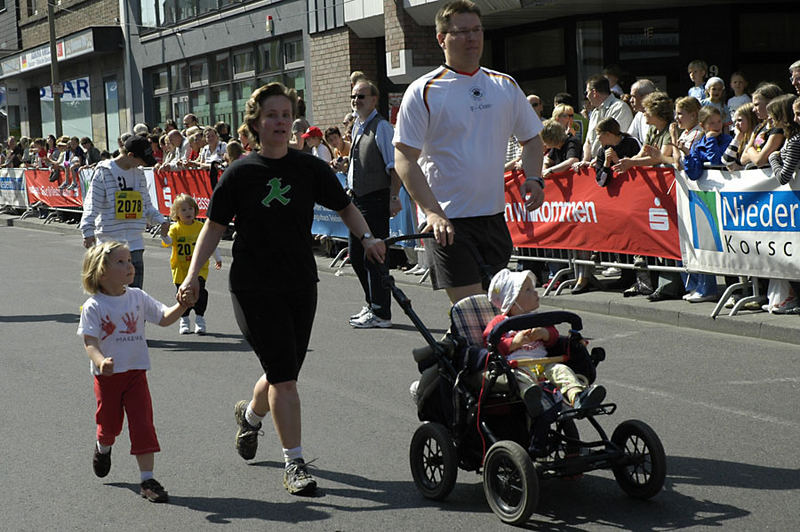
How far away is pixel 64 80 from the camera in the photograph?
37781 millimetres

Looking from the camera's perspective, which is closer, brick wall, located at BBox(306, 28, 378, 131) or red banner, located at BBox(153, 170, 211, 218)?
red banner, located at BBox(153, 170, 211, 218)

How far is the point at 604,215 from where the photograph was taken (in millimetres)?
11234

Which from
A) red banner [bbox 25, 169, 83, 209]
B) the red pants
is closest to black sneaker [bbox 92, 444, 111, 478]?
the red pants

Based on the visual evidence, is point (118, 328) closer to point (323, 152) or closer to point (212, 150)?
point (323, 152)

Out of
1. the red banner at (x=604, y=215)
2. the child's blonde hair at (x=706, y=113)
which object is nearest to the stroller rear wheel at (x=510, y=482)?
the red banner at (x=604, y=215)

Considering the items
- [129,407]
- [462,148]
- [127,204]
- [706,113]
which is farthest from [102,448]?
[706,113]

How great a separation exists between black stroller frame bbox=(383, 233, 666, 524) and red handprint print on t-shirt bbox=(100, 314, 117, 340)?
4.52 feet

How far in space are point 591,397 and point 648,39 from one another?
14.3 meters

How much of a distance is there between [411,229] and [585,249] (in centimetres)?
309

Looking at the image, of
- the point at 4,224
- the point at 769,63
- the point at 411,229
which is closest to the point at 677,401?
the point at 411,229

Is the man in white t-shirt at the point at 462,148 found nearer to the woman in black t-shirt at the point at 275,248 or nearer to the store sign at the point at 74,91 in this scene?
the woman in black t-shirt at the point at 275,248

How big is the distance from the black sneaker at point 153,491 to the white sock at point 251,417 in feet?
2.03

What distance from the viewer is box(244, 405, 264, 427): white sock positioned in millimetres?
5828

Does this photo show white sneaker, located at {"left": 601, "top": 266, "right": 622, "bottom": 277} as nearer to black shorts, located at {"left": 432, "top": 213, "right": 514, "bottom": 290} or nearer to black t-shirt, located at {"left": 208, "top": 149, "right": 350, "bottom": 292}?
black shorts, located at {"left": 432, "top": 213, "right": 514, "bottom": 290}
